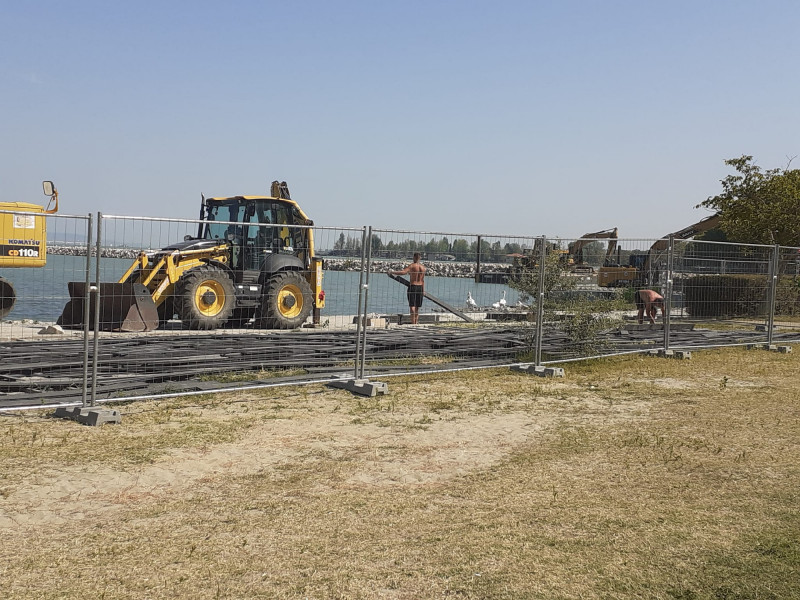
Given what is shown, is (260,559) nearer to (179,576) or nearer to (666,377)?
(179,576)

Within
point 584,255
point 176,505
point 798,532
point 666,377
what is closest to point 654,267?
point 584,255

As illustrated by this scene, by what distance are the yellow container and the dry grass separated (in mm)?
8758

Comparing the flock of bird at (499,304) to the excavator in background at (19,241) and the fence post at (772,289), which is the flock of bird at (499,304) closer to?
the fence post at (772,289)

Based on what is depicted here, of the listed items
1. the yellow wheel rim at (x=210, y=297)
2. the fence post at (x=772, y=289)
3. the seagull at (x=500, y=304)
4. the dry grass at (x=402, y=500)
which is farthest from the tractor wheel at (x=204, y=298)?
the fence post at (x=772, y=289)

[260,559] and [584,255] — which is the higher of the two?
[584,255]

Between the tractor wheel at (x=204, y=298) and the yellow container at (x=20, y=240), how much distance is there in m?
3.09

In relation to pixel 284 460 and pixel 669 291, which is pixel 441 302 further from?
pixel 284 460

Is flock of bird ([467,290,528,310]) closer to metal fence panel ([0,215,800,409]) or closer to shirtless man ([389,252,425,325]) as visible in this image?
metal fence panel ([0,215,800,409])

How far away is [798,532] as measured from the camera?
461 centimetres

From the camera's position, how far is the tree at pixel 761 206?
27.9 meters

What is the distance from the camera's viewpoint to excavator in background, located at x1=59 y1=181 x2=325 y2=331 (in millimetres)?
13914

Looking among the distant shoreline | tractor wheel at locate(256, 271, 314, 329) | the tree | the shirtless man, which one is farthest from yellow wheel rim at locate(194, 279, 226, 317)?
the tree

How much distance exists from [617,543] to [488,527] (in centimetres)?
74

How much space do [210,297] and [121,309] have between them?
1.58m
